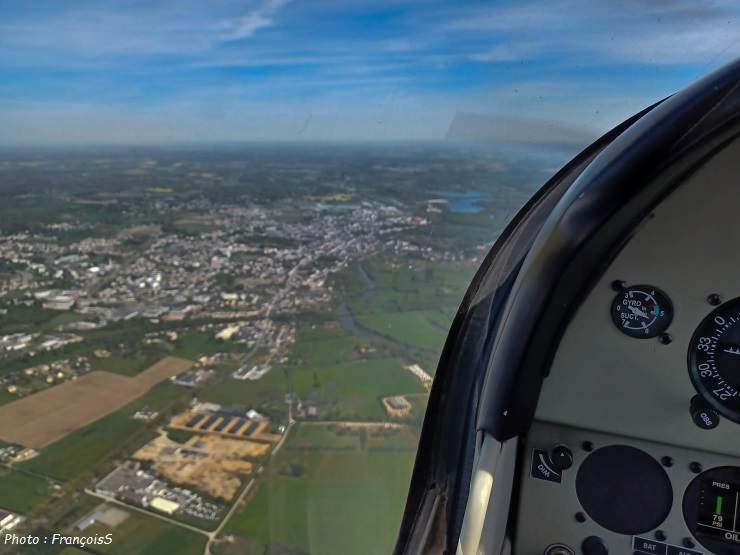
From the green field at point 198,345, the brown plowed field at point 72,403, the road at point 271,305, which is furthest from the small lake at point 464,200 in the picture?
the brown plowed field at point 72,403

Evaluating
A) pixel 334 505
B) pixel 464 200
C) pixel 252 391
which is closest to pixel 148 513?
pixel 252 391

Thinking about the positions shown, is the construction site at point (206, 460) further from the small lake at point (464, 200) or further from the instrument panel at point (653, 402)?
the small lake at point (464, 200)

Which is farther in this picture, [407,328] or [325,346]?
[325,346]

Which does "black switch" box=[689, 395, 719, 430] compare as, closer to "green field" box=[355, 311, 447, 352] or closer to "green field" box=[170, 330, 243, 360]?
"green field" box=[355, 311, 447, 352]

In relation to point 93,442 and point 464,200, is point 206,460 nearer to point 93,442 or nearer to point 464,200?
point 93,442

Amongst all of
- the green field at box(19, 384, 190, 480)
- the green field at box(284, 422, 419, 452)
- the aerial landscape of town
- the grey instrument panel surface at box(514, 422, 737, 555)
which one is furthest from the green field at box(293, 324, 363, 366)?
the grey instrument panel surface at box(514, 422, 737, 555)
